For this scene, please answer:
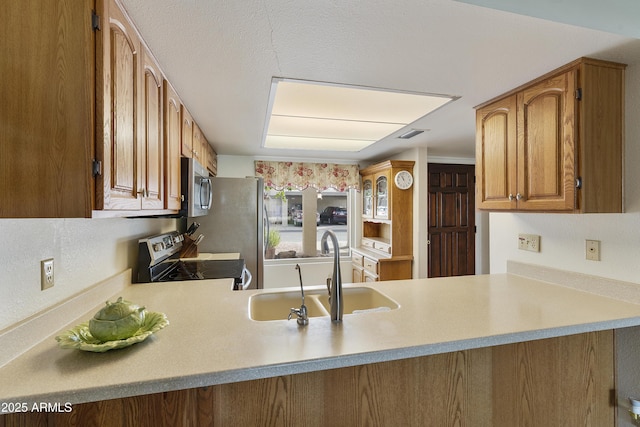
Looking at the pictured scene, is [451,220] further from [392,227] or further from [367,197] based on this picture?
[367,197]

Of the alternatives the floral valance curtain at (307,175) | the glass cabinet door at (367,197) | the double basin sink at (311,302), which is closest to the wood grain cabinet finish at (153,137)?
the double basin sink at (311,302)

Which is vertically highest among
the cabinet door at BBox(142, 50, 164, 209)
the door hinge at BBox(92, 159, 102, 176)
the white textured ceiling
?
the white textured ceiling

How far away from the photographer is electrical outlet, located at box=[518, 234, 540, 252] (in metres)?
1.85

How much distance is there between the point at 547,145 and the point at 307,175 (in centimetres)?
292

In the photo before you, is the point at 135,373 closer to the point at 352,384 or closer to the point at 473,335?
the point at 352,384

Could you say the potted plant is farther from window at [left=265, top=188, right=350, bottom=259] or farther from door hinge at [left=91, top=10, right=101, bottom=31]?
door hinge at [left=91, top=10, right=101, bottom=31]

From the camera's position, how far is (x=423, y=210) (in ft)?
11.5

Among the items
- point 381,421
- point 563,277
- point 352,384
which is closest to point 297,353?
point 352,384

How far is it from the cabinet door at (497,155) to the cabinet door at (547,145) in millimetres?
56

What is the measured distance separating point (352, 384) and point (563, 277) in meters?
1.44

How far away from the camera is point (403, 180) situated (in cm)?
351

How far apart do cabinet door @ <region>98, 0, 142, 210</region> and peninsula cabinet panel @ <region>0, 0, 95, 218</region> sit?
0.05m

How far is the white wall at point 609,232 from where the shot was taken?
4.60 feet

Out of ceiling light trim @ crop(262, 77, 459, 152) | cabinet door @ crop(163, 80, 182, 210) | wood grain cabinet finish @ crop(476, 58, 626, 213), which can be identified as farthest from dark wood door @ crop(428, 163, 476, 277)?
cabinet door @ crop(163, 80, 182, 210)
